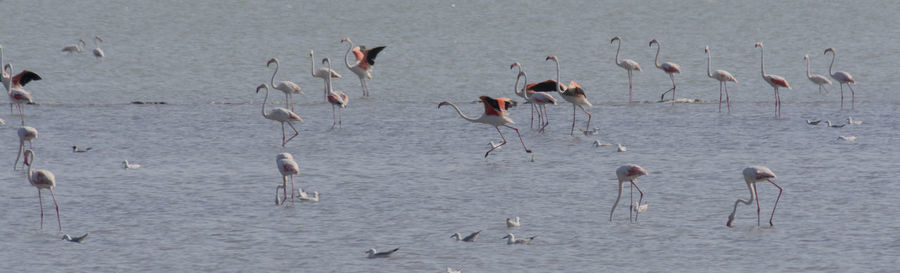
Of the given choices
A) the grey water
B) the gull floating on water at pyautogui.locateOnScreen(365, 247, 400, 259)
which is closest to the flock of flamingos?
the gull floating on water at pyautogui.locateOnScreen(365, 247, 400, 259)

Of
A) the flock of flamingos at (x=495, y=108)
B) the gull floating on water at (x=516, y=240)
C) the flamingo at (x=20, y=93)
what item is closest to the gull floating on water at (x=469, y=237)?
the flock of flamingos at (x=495, y=108)

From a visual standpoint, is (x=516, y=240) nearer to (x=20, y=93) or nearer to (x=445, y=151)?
(x=445, y=151)

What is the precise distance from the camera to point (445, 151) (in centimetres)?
1490

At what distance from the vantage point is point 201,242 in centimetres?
996

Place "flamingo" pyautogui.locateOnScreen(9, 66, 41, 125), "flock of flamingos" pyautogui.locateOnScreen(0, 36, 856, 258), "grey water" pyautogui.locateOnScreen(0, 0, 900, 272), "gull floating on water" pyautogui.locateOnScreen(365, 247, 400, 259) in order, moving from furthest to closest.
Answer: "flamingo" pyautogui.locateOnScreen(9, 66, 41, 125) → "flock of flamingos" pyautogui.locateOnScreen(0, 36, 856, 258) → "grey water" pyautogui.locateOnScreen(0, 0, 900, 272) → "gull floating on water" pyautogui.locateOnScreen(365, 247, 400, 259)

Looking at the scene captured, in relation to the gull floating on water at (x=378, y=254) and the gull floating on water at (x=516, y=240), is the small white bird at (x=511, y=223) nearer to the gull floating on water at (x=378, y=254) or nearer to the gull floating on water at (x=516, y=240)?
the gull floating on water at (x=516, y=240)

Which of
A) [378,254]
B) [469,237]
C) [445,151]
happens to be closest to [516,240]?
[469,237]

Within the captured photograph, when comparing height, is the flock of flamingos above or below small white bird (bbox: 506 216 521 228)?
above

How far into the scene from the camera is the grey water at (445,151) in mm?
9594

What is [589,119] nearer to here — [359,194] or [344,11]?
[359,194]

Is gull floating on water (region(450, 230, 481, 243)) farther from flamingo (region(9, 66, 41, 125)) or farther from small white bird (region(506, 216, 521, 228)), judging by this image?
flamingo (region(9, 66, 41, 125))

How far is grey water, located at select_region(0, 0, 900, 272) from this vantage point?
9594mm

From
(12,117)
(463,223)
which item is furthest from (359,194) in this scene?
(12,117)

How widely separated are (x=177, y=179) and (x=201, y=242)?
322 centimetres
